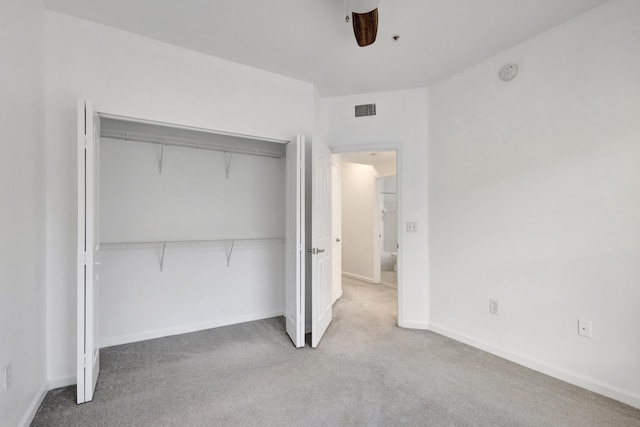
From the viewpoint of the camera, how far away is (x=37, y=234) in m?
2.00

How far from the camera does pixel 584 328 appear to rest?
2.21 metres

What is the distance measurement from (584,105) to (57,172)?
3.96 metres

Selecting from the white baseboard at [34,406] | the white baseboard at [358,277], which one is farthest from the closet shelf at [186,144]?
the white baseboard at [358,277]

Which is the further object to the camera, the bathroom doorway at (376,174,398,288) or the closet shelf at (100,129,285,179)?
the bathroom doorway at (376,174,398,288)

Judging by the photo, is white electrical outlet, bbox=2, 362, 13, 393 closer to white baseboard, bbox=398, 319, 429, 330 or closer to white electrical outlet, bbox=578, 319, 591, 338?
white baseboard, bbox=398, 319, 429, 330

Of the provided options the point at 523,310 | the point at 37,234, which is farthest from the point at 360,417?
the point at 37,234

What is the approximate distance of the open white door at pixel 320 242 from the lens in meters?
2.84

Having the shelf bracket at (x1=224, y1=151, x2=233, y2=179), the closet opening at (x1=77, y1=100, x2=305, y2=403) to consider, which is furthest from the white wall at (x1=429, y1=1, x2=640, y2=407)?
the shelf bracket at (x1=224, y1=151, x2=233, y2=179)

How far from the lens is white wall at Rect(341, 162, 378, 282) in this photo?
5688 mm

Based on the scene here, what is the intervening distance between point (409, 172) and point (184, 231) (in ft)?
8.62

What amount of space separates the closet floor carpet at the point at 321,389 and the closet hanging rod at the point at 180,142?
2021mm

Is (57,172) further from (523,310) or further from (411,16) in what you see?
(523,310)

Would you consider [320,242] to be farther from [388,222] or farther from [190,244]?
[388,222]

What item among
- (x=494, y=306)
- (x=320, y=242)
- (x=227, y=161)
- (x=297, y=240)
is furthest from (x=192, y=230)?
(x=494, y=306)
